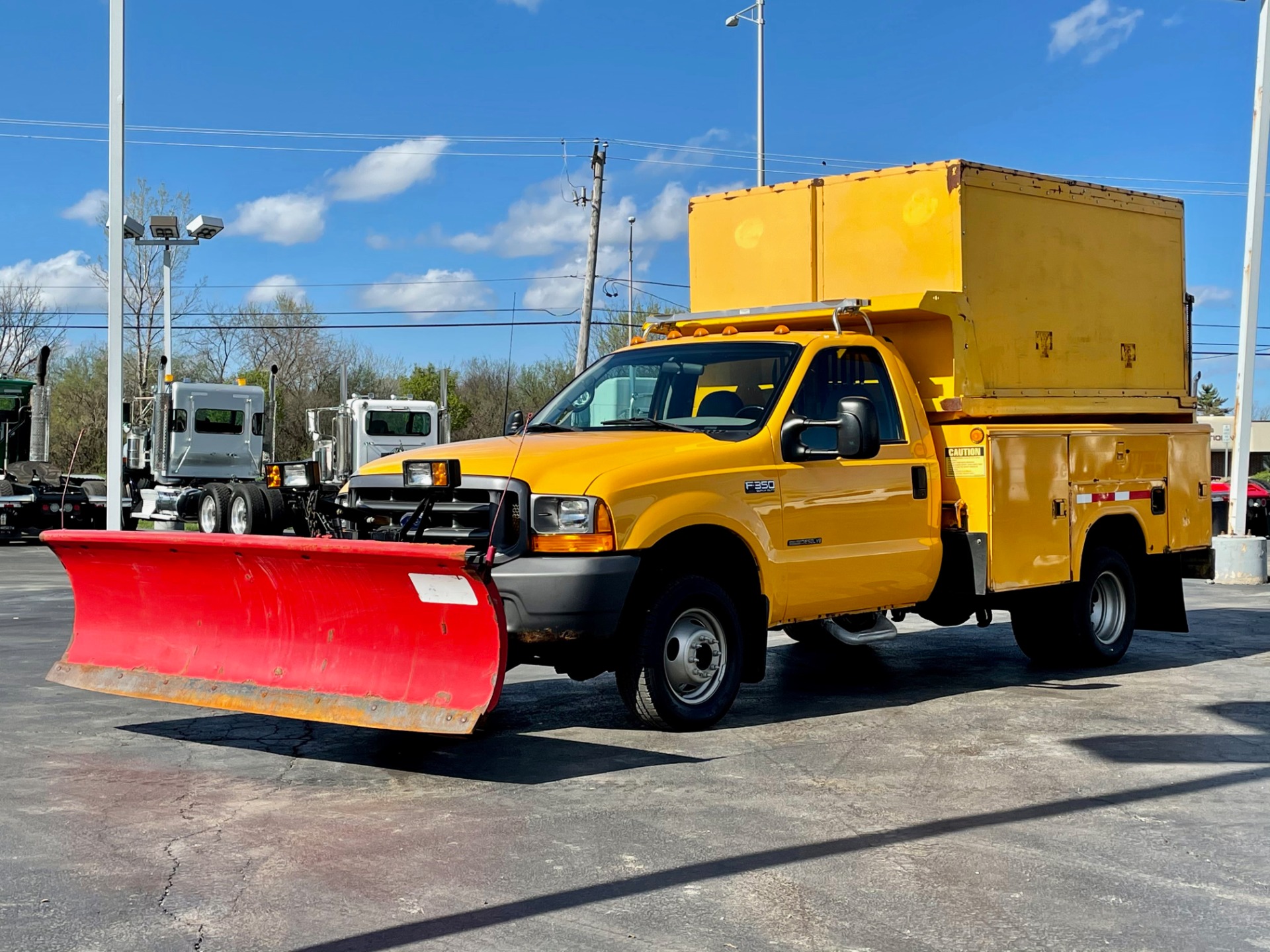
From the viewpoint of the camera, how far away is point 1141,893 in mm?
4828

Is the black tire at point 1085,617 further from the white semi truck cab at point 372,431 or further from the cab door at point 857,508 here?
the white semi truck cab at point 372,431

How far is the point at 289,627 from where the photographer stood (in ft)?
23.3

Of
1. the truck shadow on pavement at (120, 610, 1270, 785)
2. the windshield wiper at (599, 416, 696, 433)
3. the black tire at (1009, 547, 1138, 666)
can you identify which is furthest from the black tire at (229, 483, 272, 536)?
the windshield wiper at (599, 416, 696, 433)

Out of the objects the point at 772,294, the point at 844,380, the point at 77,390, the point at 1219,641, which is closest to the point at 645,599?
the point at 844,380

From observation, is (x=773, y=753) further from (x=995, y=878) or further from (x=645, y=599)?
(x=995, y=878)

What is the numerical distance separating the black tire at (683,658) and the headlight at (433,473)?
1184mm

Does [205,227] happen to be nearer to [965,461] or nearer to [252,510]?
[252,510]

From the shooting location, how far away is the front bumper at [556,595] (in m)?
6.83

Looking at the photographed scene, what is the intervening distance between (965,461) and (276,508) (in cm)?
1393

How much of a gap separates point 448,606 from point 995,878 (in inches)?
107

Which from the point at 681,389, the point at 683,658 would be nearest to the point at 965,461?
the point at 681,389

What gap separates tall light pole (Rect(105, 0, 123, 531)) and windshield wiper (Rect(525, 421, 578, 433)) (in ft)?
37.0

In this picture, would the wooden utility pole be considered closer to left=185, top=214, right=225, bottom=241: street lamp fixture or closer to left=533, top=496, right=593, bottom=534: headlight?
left=185, top=214, right=225, bottom=241: street lamp fixture

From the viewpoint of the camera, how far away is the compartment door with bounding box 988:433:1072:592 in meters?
9.08
